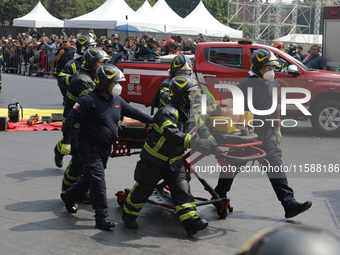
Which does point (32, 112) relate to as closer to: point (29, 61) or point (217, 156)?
point (217, 156)

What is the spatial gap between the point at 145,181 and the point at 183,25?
1109 inches

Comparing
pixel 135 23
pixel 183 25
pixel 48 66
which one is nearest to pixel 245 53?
pixel 48 66

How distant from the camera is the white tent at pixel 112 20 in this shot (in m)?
30.4

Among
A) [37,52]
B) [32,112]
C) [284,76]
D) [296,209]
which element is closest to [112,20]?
[37,52]

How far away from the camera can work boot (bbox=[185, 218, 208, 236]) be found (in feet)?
17.4

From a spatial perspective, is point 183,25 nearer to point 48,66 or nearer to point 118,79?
point 48,66

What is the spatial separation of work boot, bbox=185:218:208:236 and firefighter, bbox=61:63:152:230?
80cm

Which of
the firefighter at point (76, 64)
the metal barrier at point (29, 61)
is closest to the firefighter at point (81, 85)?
the firefighter at point (76, 64)

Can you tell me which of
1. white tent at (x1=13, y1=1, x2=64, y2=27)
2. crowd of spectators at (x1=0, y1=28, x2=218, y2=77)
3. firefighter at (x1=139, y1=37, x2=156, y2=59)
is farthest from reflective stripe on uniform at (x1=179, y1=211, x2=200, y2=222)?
white tent at (x1=13, y1=1, x2=64, y2=27)

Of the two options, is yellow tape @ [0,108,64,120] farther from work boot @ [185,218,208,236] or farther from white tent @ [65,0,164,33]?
white tent @ [65,0,164,33]

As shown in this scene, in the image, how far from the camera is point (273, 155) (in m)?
6.11

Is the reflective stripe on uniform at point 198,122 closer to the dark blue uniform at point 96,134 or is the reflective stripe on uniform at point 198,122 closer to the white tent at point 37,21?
the dark blue uniform at point 96,134

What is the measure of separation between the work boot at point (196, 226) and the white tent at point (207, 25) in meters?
28.8

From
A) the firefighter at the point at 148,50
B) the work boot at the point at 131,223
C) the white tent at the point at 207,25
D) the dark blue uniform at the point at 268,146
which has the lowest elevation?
the work boot at the point at 131,223
